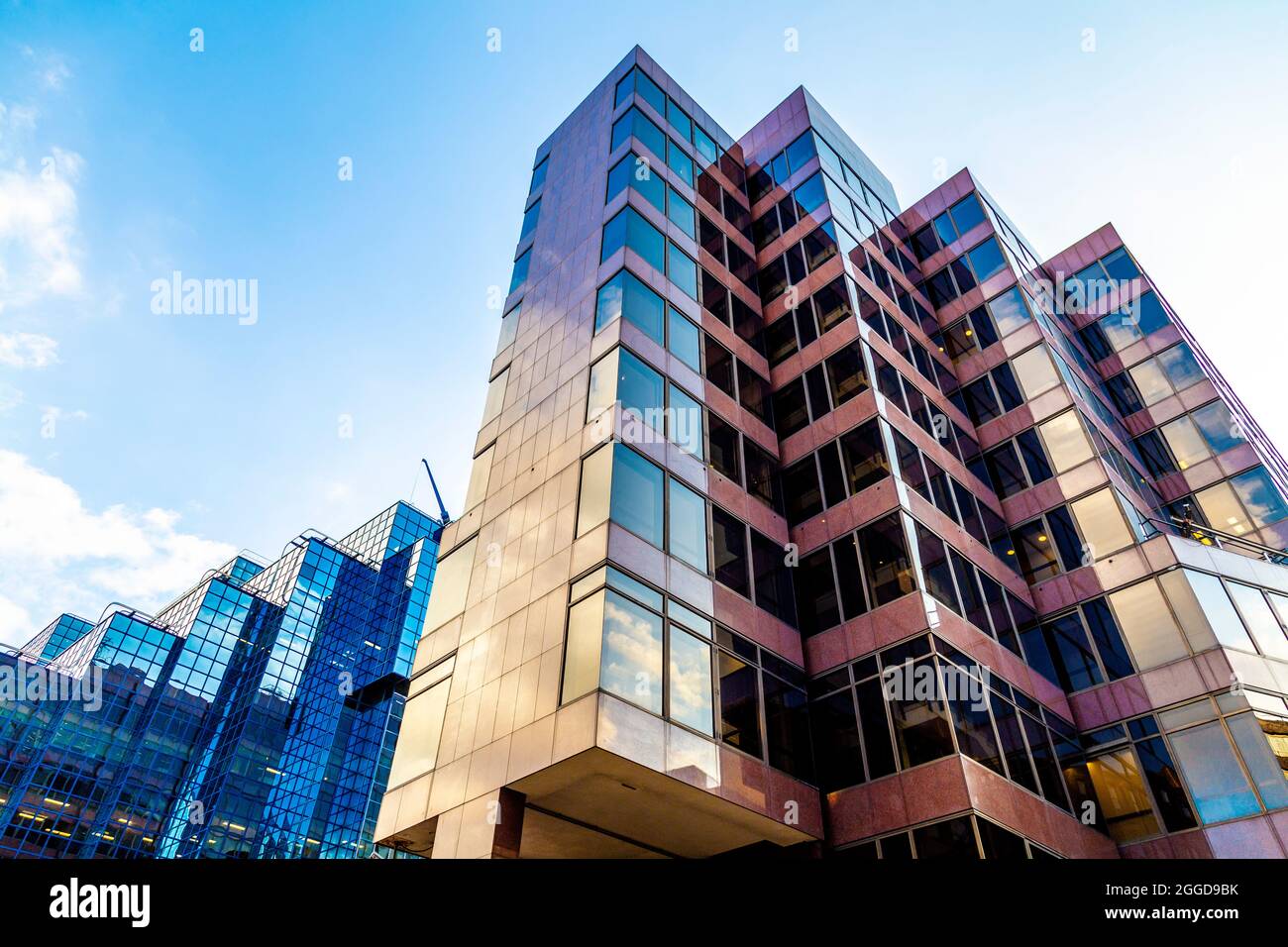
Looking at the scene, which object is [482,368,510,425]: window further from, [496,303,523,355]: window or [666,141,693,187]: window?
[666,141,693,187]: window

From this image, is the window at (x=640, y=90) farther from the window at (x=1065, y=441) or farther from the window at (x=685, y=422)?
the window at (x=1065, y=441)

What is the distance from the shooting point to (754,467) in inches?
1016

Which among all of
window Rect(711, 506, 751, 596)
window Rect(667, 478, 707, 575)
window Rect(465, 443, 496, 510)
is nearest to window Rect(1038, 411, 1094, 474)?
window Rect(711, 506, 751, 596)

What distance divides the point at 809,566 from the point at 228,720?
7931cm

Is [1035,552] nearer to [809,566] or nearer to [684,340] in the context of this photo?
[809,566]

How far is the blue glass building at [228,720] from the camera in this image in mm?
73875

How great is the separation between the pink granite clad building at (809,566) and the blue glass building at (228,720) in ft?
208

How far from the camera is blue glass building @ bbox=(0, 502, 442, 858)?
73875 mm

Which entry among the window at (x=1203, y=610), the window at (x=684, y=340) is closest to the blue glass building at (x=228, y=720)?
the window at (x=684, y=340)

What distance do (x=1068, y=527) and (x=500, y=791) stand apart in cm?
2011

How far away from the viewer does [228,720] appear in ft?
276

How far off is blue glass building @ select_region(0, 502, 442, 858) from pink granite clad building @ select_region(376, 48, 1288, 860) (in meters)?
63.5

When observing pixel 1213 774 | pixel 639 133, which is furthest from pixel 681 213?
Answer: pixel 1213 774
